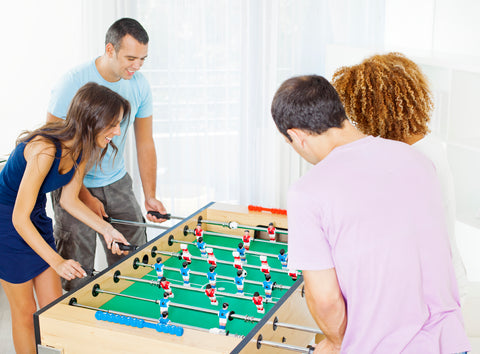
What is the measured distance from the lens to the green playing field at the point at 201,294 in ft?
6.44

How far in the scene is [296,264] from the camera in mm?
1394

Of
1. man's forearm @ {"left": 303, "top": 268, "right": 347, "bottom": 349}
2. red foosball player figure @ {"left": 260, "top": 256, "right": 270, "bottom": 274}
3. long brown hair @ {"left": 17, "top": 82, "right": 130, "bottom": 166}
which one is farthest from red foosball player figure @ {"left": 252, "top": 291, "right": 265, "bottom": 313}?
long brown hair @ {"left": 17, "top": 82, "right": 130, "bottom": 166}

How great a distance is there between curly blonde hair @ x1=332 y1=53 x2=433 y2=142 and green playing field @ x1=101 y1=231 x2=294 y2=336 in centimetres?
72

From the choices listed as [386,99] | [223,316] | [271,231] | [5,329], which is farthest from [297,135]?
[5,329]

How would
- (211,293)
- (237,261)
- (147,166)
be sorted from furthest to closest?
(147,166)
(237,261)
(211,293)

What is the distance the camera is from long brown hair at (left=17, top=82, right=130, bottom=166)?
2.24 m

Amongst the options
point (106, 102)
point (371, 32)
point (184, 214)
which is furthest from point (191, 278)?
point (371, 32)

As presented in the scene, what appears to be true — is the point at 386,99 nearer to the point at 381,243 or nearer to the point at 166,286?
the point at 381,243

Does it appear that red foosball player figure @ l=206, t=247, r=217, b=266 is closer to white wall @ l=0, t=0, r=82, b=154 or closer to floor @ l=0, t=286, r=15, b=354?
floor @ l=0, t=286, r=15, b=354

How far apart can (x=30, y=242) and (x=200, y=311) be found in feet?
2.38

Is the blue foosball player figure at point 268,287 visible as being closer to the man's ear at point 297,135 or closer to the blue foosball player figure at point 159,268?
the blue foosball player figure at point 159,268

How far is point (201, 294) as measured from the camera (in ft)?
6.97

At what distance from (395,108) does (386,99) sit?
41 mm

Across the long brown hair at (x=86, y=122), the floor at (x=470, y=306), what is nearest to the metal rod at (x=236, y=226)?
the long brown hair at (x=86, y=122)
